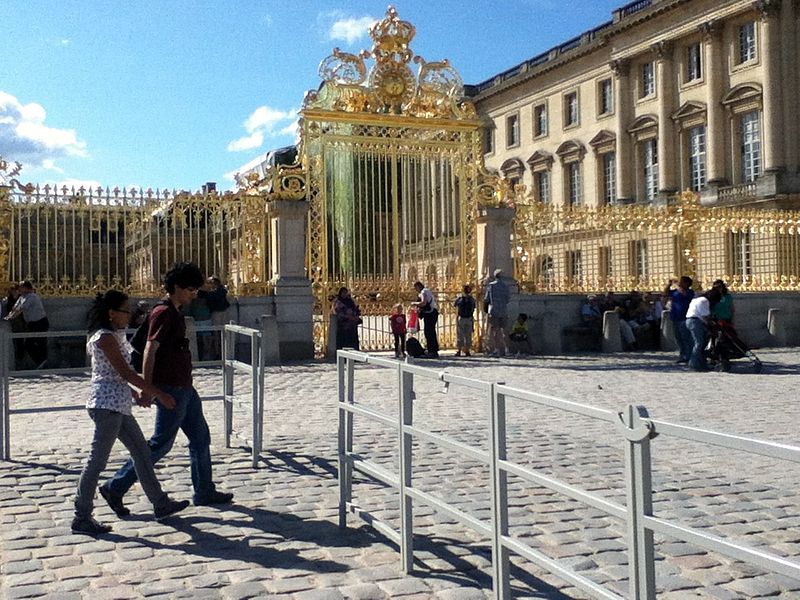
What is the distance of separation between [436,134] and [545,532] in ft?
51.2

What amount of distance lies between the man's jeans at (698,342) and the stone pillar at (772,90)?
2827 centimetres

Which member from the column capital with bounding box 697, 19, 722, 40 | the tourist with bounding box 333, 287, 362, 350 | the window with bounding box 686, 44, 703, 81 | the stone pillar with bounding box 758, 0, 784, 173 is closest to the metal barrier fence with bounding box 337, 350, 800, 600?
the tourist with bounding box 333, 287, 362, 350

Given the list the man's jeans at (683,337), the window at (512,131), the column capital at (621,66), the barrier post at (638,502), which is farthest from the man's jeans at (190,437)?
the window at (512,131)

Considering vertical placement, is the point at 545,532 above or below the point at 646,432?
below

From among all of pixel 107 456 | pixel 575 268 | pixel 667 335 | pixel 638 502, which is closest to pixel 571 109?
pixel 575 268

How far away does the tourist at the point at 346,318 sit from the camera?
17.2m

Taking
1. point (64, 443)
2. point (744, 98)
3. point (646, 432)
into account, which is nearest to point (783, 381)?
point (64, 443)

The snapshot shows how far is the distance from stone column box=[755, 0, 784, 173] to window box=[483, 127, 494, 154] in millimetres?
22148

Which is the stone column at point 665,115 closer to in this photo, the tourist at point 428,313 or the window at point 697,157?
the window at point 697,157

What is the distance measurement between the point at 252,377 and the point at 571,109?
5024 cm

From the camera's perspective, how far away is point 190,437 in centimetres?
652

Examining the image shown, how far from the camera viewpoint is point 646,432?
2943 mm

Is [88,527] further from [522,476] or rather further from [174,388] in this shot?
[522,476]

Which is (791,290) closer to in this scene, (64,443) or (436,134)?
(436,134)
